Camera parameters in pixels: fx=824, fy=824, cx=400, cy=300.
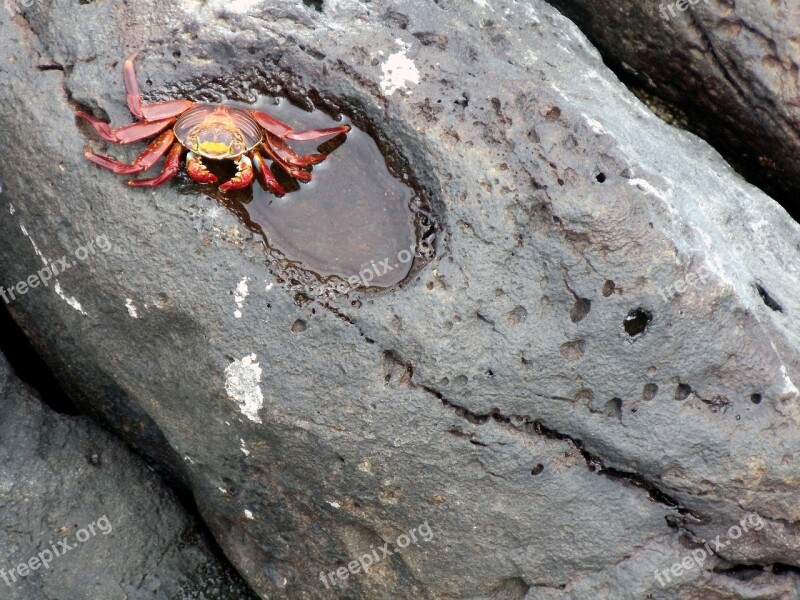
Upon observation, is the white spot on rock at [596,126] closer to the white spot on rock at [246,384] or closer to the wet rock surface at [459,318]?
the wet rock surface at [459,318]

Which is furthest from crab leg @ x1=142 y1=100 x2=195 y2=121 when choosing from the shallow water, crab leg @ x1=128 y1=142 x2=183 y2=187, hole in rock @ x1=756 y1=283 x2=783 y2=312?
hole in rock @ x1=756 y1=283 x2=783 y2=312

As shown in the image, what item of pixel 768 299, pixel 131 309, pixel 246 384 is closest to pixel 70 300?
pixel 131 309

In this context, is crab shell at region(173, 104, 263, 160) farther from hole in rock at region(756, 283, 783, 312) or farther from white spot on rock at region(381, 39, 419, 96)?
hole in rock at region(756, 283, 783, 312)

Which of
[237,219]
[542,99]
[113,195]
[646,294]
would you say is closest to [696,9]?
[542,99]

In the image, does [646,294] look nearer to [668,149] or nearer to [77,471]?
[668,149]

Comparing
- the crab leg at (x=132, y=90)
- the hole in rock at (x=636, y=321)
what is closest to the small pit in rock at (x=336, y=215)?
the crab leg at (x=132, y=90)
